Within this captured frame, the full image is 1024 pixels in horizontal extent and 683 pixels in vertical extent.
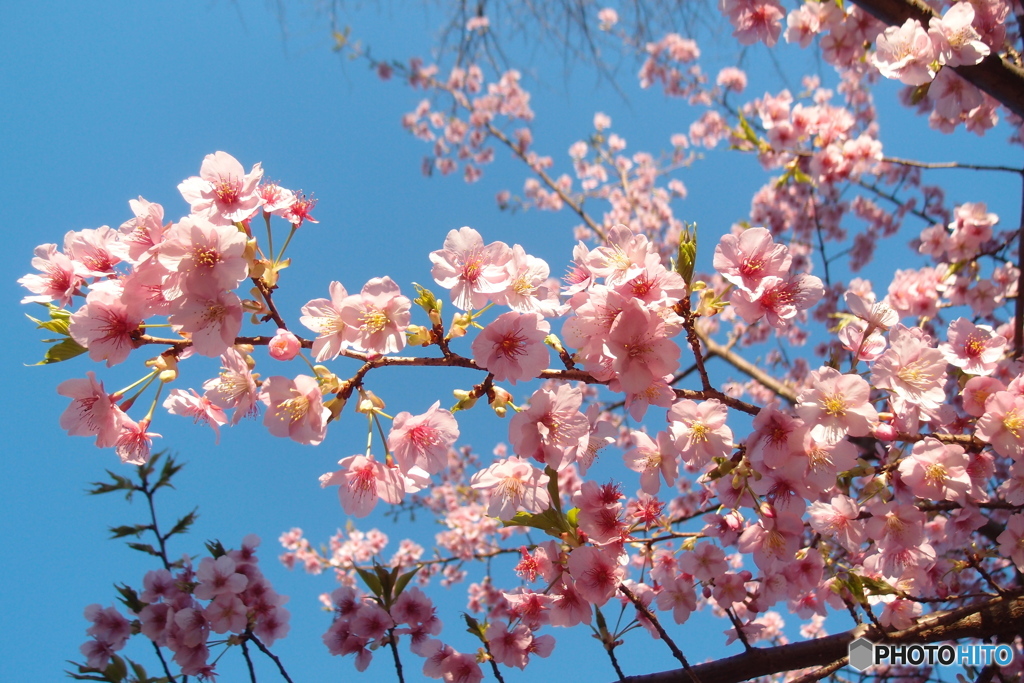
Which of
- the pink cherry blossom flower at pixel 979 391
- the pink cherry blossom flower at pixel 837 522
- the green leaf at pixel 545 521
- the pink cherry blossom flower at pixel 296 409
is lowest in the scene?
the pink cherry blossom flower at pixel 837 522

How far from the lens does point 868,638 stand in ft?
6.75

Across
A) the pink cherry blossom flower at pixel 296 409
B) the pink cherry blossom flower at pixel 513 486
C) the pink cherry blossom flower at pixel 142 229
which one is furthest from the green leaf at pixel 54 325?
the pink cherry blossom flower at pixel 513 486

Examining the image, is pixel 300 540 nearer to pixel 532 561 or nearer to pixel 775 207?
pixel 532 561

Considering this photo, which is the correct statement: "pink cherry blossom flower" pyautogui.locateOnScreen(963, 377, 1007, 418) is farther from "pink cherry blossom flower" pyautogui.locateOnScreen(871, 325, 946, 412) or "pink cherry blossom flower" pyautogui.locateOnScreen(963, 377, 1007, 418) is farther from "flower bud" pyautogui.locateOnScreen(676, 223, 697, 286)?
"flower bud" pyautogui.locateOnScreen(676, 223, 697, 286)

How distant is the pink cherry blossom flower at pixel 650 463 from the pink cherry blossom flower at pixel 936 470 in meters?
0.78

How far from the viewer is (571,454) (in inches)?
71.9

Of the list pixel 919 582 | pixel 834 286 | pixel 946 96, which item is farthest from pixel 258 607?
pixel 834 286

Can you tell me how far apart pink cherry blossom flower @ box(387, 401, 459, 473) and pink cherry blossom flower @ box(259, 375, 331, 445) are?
257 mm

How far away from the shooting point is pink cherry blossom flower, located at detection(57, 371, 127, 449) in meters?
1.65

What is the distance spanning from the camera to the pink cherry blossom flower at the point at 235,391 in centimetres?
158

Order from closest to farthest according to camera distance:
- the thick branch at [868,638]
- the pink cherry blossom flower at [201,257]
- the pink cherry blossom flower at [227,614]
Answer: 1. the pink cherry blossom flower at [201,257]
2. the thick branch at [868,638]
3. the pink cherry blossom flower at [227,614]

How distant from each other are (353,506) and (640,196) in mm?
9244

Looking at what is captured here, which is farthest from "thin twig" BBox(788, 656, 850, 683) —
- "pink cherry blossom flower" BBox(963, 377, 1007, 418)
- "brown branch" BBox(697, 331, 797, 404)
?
"brown branch" BBox(697, 331, 797, 404)

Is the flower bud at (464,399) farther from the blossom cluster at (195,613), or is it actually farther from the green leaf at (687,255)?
the blossom cluster at (195,613)
